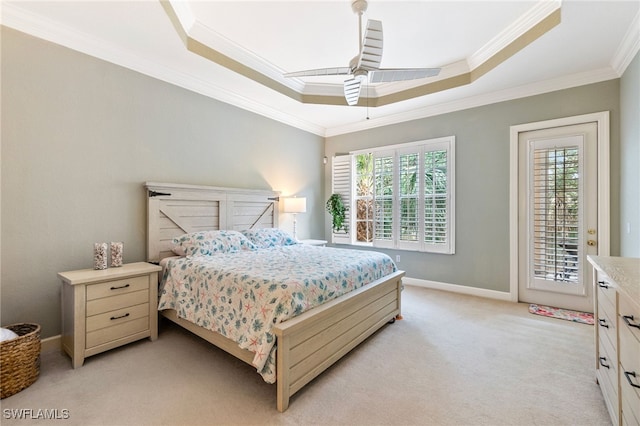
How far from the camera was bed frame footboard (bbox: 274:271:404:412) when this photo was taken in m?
1.77

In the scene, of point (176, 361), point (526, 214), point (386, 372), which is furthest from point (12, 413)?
point (526, 214)

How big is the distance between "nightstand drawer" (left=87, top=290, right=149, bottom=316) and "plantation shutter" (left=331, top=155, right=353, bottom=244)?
3.57 m

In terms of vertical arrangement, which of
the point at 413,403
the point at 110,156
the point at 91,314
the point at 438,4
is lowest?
the point at 413,403

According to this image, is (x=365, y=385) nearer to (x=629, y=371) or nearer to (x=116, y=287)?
(x=629, y=371)

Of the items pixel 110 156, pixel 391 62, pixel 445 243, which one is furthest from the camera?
pixel 445 243

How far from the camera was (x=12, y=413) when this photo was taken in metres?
1.74

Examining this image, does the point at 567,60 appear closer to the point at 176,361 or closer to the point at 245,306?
the point at 245,306

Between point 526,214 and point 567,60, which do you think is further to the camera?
point 526,214

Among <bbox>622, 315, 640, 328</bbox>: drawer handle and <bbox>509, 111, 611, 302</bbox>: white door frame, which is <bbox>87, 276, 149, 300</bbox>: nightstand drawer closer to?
<bbox>622, 315, 640, 328</bbox>: drawer handle

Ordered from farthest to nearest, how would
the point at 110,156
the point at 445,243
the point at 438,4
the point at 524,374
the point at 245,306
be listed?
the point at 445,243 → the point at 110,156 → the point at 438,4 → the point at 524,374 → the point at 245,306

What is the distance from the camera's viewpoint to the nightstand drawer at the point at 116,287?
230 centimetres

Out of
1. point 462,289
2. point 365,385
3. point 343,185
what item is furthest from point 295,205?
point 365,385

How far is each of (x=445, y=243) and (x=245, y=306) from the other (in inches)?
134

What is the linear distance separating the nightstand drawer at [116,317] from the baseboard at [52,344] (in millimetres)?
621
